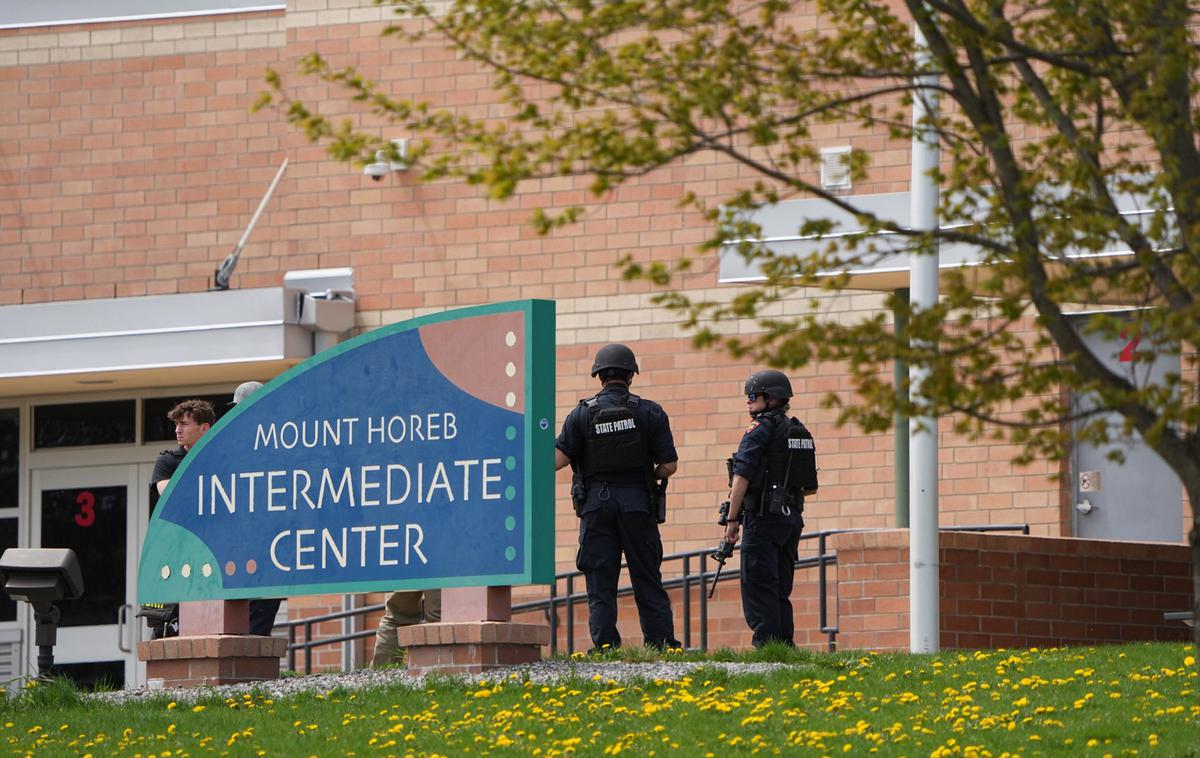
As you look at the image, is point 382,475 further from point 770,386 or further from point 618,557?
point 770,386

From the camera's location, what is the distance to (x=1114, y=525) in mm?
17453

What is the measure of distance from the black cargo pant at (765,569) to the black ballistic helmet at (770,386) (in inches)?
30.2

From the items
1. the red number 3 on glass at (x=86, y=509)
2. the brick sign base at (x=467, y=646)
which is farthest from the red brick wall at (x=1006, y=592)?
the red number 3 on glass at (x=86, y=509)

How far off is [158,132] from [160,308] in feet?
7.12

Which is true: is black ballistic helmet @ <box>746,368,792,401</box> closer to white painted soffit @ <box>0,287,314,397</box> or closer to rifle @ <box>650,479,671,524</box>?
rifle @ <box>650,479,671,524</box>

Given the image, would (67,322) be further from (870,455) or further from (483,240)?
(870,455)

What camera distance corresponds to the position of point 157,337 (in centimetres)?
1917

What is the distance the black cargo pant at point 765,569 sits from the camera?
40.9 feet

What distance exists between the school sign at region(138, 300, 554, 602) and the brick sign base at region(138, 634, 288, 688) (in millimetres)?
298

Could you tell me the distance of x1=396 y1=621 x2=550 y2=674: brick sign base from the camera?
11.5 meters

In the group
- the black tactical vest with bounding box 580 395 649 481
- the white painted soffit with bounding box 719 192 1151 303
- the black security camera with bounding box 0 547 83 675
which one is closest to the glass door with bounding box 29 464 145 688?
the white painted soffit with bounding box 719 192 1151 303

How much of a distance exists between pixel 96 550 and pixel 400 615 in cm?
778

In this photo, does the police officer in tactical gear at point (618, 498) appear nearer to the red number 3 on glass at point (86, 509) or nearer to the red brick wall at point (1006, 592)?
the red brick wall at point (1006, 592)

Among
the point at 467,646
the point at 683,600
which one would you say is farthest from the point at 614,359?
the point at 683,600
